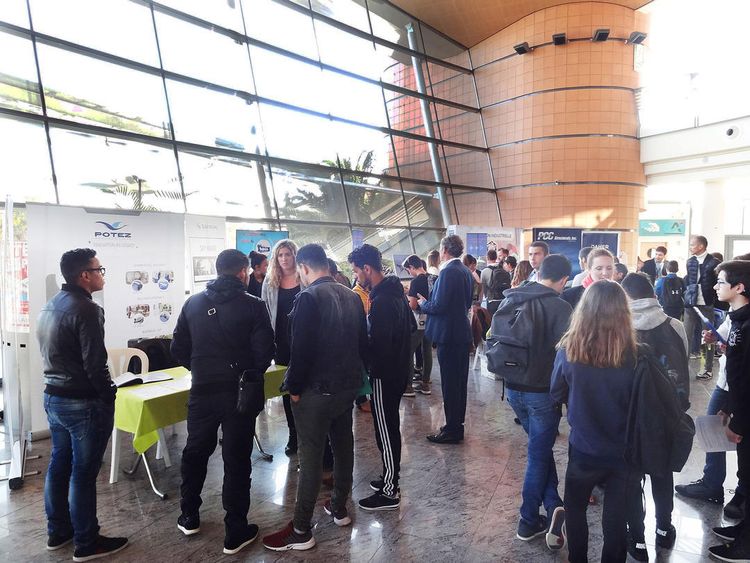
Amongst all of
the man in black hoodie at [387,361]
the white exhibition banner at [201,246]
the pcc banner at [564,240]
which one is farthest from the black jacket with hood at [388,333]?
the pcc banner at [564,240]

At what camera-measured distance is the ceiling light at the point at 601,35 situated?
10.4 meters

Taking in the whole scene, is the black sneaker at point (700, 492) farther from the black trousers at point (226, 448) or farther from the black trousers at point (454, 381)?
the black trousers at point (226, 448)

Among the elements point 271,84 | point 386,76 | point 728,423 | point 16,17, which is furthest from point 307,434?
point 386,76

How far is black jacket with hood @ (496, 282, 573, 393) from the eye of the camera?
7.48 feet

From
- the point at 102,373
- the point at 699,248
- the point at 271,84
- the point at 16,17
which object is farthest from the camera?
the point at 271,84

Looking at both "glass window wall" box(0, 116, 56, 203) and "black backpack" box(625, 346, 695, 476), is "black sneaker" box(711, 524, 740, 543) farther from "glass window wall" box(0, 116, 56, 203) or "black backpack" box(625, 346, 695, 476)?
"glass window wall" box(0, 116, 56, 203)

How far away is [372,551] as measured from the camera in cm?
230

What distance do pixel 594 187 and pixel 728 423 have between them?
386 inches

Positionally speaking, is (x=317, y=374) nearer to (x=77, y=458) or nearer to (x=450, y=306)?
(x=77, y=458)

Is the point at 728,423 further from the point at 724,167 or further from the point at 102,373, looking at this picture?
the point at 724,167

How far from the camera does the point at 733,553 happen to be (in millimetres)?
2197

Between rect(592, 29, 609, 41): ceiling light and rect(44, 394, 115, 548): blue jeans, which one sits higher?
rect(592, 29, 609, 41): ceiling light

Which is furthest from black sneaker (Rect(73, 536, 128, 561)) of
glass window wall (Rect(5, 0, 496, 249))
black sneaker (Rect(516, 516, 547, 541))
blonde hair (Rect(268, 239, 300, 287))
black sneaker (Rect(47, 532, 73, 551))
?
glass window wall (Rect(5, 0, 496, 249))

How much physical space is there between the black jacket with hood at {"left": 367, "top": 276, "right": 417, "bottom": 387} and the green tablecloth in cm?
122
